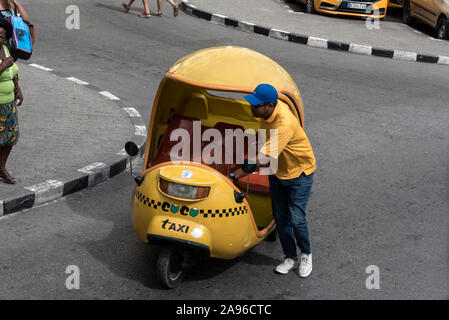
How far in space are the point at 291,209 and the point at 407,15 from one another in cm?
1318

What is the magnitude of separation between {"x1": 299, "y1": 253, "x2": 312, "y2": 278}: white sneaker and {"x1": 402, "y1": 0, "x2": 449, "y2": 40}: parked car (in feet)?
36.9

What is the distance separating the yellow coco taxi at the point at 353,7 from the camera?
650 inches

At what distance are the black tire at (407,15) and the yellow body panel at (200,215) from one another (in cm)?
1329

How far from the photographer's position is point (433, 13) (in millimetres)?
15883

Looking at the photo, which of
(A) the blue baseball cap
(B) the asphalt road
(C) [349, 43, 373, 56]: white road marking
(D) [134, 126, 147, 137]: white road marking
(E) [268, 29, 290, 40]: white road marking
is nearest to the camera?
(A) the blue baseball cap

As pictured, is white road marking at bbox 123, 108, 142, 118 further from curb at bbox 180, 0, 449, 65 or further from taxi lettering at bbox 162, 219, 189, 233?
curb at bbox 180, 0, 449, 65

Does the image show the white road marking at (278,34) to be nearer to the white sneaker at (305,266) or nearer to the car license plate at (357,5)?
the car license plate at (357,5)

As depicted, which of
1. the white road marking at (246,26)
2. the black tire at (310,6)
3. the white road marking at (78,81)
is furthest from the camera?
the black tire at (310,6)

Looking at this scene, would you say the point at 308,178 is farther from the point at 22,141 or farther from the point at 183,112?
the point at 22,141

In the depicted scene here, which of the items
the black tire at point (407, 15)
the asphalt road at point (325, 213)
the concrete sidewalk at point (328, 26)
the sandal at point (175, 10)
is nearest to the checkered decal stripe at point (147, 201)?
the asphalt road at point (325, 213)

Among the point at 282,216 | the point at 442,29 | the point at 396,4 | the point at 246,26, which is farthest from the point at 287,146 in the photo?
the point at 396,4

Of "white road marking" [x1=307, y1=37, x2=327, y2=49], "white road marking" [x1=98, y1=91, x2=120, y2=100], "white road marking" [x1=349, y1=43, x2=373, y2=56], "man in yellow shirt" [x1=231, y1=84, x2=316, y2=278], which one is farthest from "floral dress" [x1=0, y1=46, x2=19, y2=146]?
"white road marking" [x1=349, y1=43, x2=373, y2=56]

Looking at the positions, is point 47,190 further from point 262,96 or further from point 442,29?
point 442,29

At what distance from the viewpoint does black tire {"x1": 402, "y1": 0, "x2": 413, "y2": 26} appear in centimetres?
1723
